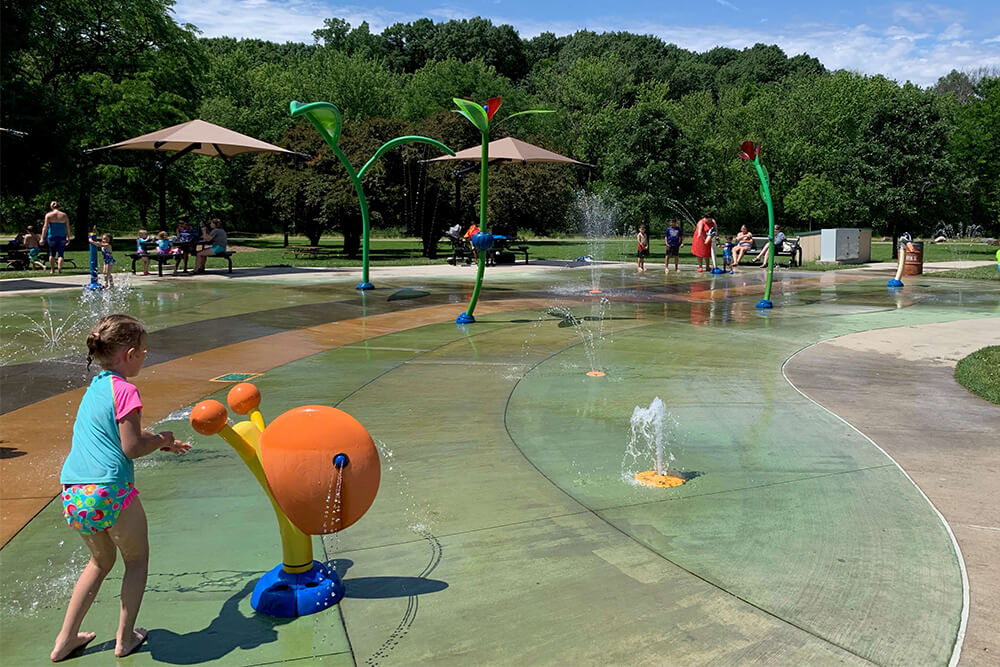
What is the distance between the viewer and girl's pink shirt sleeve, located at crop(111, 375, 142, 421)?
3.09 meters

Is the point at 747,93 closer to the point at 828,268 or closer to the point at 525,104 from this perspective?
the point at 525,104

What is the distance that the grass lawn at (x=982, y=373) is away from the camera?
7.73 metres

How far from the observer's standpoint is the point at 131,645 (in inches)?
125

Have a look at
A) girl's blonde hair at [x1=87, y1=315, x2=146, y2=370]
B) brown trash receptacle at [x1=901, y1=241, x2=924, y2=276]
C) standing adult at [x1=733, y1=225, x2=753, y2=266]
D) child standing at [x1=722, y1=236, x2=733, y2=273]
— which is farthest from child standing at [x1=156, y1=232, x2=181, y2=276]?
brown trash receptacle at [x1=901, y1=241, x2=924, y2=276]

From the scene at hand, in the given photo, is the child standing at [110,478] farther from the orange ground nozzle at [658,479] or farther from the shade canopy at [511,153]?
the shade canopy at [511,153]

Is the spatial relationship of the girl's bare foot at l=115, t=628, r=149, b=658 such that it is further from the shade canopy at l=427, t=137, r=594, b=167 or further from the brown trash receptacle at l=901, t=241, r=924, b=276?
the brown trash receptacle at l=901, t=241, r=924, b=276

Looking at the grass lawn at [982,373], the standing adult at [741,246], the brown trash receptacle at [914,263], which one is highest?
the standing adult at [741,246]

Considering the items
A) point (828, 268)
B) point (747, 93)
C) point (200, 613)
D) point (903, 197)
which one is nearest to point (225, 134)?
point (828, 268)

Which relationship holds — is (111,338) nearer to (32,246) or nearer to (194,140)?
(194,140)

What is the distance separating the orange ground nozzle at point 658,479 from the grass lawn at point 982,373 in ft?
13.2

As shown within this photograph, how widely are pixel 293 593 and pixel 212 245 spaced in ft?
→ 62.4

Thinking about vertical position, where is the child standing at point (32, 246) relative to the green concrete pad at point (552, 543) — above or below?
above

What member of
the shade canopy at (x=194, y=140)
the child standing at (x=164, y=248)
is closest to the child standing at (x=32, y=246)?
the shade canopy at (x=194, y=140)

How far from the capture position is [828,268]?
25.4 m
